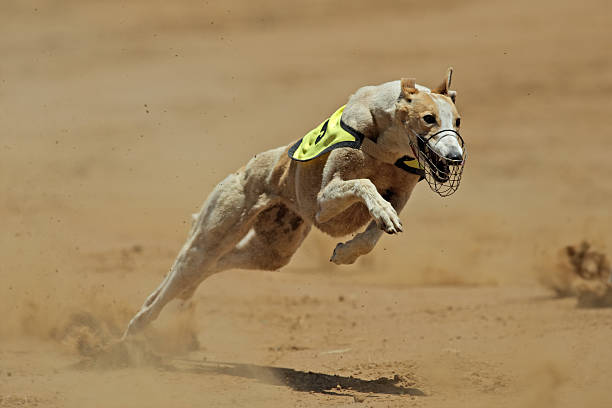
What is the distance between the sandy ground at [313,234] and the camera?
6.66 metres

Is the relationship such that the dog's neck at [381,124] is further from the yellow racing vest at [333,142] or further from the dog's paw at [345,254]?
the dog's paw at [345,254]

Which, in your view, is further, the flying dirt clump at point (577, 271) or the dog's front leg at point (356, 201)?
the flying dirt clump at point (577, 271)

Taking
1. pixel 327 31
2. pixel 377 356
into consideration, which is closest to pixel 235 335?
pixel 377 356

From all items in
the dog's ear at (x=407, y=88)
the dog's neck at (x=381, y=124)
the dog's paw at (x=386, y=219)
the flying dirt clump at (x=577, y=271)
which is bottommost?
the flying dirt clump at (x=577, y=271)

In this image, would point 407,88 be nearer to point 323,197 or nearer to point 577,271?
point 323,197

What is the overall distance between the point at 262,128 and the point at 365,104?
1328cm

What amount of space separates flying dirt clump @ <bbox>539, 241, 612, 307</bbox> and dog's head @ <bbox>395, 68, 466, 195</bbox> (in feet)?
13.5

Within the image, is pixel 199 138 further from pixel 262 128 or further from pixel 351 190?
pixel 351 190

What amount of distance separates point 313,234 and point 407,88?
727 centimetres

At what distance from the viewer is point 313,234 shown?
12.8 meters

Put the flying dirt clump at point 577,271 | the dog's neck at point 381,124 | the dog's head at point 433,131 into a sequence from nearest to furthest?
1. the dog's head at point 433,131
2. the dog's neck at point 381,124
3. the flying dirt clump at point 577,271

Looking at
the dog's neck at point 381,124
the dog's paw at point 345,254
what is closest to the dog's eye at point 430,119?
the dog's neck at point 381,124

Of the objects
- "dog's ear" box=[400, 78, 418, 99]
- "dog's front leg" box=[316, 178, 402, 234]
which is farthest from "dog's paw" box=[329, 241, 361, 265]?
"dog's ear" box=[400, 78, 418, 99]

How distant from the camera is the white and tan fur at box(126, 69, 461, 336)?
18.3 feet
